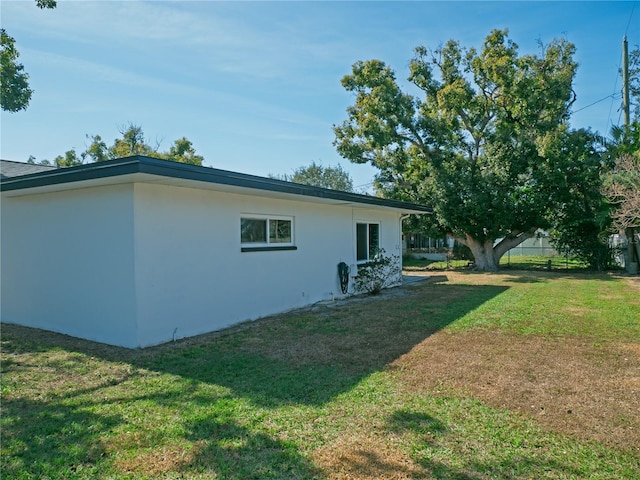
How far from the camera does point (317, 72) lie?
529 inches

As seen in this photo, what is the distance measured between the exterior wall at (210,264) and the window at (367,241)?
2.11m

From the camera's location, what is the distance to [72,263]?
6996mm

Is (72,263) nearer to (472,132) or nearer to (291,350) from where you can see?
(291,350)

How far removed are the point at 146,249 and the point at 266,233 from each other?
2855 mm

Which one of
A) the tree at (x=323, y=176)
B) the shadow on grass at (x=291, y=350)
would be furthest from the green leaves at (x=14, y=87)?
the tree at (x=323, y=176)

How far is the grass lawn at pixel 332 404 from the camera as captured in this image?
116 inches

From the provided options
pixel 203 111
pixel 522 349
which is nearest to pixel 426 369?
pixel 522 349

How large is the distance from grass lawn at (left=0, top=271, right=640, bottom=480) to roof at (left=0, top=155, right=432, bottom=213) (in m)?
2.41

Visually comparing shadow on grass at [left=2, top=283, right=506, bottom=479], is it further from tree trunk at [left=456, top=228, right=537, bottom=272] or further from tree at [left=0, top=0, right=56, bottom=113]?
tree trunk at [left=456, top=228, right=537, bottom=272]

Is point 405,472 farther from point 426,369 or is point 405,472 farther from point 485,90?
point 485,90

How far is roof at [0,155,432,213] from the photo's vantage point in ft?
17.8

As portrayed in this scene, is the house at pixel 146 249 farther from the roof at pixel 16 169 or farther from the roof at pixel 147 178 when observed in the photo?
the roof at pixel 16 169

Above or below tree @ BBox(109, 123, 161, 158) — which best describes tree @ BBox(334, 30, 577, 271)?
below

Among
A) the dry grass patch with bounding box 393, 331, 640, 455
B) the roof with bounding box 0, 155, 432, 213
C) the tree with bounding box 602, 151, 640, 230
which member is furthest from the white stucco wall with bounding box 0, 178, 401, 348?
the tree with bounding box 602, 151, 640, 230
